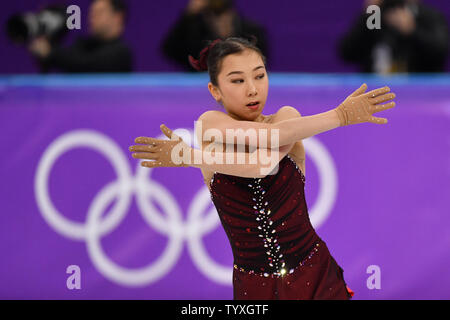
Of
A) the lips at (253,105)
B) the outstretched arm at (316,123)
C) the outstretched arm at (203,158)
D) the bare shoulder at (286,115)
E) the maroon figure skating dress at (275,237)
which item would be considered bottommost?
the maroon figure skating dress at (275,237)

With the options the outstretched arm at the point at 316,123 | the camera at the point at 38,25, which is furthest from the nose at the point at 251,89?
the camera at the point at 38,25

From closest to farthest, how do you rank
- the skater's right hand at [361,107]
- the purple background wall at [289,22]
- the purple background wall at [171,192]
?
the skater's right hand at [361,107] → the purple background wall at [171,192] → the purple background wall at [289,22]

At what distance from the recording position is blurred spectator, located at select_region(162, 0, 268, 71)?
5695 mm

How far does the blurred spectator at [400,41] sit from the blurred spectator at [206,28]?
81 centimetres

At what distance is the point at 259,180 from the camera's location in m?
3.14

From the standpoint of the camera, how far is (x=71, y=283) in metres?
5.11

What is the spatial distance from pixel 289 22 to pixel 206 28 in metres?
1.77

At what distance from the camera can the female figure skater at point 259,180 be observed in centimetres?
300

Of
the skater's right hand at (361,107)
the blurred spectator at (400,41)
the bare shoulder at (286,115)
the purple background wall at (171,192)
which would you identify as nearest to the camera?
the skater's right hand at (361,107)

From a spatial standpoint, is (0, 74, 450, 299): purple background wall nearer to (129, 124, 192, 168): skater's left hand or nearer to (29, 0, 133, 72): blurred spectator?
(29, 0, 133, 72): blurred spectator

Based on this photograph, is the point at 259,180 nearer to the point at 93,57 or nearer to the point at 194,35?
the point at 194,35

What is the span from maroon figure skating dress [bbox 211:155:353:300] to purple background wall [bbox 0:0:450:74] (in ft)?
13.3

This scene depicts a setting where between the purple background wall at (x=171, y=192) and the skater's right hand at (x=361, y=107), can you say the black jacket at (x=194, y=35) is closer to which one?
the purple background wall at (x=171, y=192)

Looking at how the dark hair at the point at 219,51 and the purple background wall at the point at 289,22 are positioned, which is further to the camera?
the purple background wall at the point at 289,22
